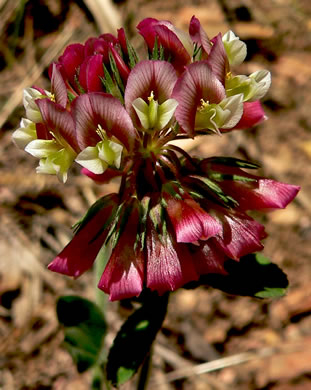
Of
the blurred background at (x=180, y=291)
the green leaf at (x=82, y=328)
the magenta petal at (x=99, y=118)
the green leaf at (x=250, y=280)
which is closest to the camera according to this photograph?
the magenta petal at (x=99, y=118)

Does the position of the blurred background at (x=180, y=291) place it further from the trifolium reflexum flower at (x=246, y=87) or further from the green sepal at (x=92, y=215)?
the trifolium reflexum flower at (x=246, y=87)

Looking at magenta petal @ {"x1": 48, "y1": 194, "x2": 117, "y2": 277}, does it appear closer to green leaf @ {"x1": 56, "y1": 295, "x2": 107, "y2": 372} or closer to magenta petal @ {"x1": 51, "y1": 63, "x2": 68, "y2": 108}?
magenta petal @ {"x1": 51, "y1": 63, "x2": 68, "y2": 108}

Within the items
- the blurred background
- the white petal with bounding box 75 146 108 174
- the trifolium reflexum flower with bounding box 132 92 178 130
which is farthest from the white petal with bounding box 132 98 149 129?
the blurred background

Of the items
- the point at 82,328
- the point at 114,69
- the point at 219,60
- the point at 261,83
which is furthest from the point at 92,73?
the point at 82,328

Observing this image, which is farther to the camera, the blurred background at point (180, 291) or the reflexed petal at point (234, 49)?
the blurred background at point (180, 291)

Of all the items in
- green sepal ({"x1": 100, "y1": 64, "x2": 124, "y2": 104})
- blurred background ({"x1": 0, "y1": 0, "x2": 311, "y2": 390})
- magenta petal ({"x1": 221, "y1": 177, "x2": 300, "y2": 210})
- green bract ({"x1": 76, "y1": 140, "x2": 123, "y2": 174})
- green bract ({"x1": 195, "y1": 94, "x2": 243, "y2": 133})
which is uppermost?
green sepal ({"x1": 100, "y1": 64, "x2": 124, "y2": 104})

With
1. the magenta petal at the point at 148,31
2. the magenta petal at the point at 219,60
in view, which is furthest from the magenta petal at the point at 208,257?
the magenta petal at the point at 148,31

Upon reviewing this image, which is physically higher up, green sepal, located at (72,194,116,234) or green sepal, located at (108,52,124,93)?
green sepal, located at (108,52,124,93)
